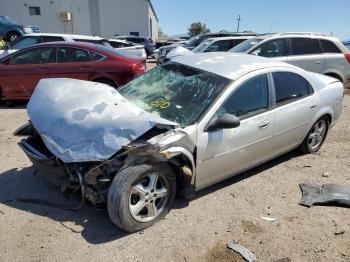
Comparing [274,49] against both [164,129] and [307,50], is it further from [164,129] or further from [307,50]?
[164,129]

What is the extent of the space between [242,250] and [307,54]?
22.8ft

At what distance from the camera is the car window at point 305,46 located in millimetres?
8617

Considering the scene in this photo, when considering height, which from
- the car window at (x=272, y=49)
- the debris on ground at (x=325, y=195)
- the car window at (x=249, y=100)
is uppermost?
the car window at (x=272, y=49)

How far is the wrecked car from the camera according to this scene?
314 cm

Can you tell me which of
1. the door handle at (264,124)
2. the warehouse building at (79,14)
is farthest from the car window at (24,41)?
the warehouse building at (79,14)

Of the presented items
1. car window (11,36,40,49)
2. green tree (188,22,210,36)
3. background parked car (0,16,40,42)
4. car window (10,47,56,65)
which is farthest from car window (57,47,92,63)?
green tree (188,22,210,36)

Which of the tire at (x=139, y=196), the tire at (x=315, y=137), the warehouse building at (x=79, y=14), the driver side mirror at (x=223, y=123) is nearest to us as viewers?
the tire at (x=139, y=196)

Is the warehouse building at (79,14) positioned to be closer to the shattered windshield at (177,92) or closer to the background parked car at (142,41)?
the background parked car at (142,41)

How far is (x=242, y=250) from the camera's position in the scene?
318 centimetres

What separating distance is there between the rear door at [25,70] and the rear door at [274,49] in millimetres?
5067

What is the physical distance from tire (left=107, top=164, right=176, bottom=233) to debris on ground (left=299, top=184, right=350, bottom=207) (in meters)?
1.72

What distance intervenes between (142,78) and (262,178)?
2162 mm

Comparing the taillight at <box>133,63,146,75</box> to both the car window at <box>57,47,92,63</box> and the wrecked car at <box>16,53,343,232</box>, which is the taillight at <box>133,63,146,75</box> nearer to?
the car window at <box>57,47,92,63</box>

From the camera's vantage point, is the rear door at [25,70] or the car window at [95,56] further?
the car window at [95,56]
